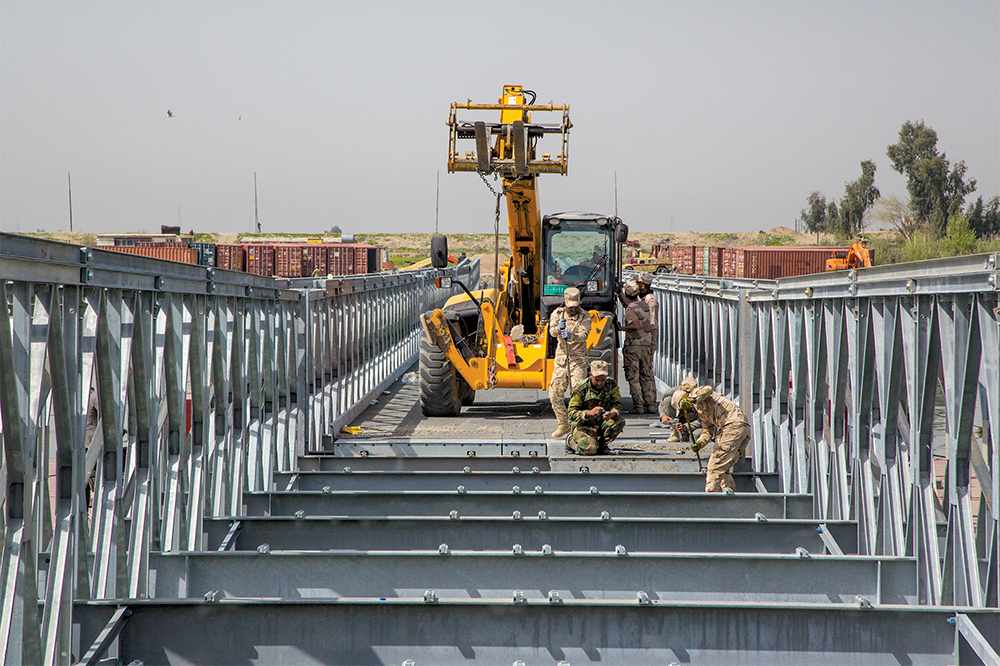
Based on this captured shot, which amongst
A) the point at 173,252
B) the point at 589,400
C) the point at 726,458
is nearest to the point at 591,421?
the point at 589,400

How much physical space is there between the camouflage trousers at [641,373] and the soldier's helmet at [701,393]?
5.56 m

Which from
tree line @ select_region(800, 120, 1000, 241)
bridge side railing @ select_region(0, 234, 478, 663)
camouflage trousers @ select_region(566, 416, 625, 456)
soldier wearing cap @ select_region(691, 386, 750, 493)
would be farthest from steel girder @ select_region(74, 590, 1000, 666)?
tree line @ select_region(800, 120, 1000, 241)

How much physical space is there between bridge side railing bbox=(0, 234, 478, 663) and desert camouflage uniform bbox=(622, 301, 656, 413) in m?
5.23

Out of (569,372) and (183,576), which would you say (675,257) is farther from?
(183,576)

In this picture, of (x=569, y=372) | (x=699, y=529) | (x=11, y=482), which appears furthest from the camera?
(x=569, y=372)

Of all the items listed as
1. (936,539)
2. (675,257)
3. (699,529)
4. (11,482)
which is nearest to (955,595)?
(936,539)

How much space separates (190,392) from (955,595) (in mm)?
5134

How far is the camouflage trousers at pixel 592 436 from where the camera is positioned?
387 inches

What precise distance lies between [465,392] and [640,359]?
257 centimetres

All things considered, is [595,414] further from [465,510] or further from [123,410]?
[123,410]

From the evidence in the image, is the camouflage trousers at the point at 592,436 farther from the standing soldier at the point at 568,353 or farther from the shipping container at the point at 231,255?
the shipping container at the point at 231,255

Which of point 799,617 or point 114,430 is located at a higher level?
point 114,430

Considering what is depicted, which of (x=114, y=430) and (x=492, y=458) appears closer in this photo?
(x=114, y=430)

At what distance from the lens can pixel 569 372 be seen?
11.5 meters
